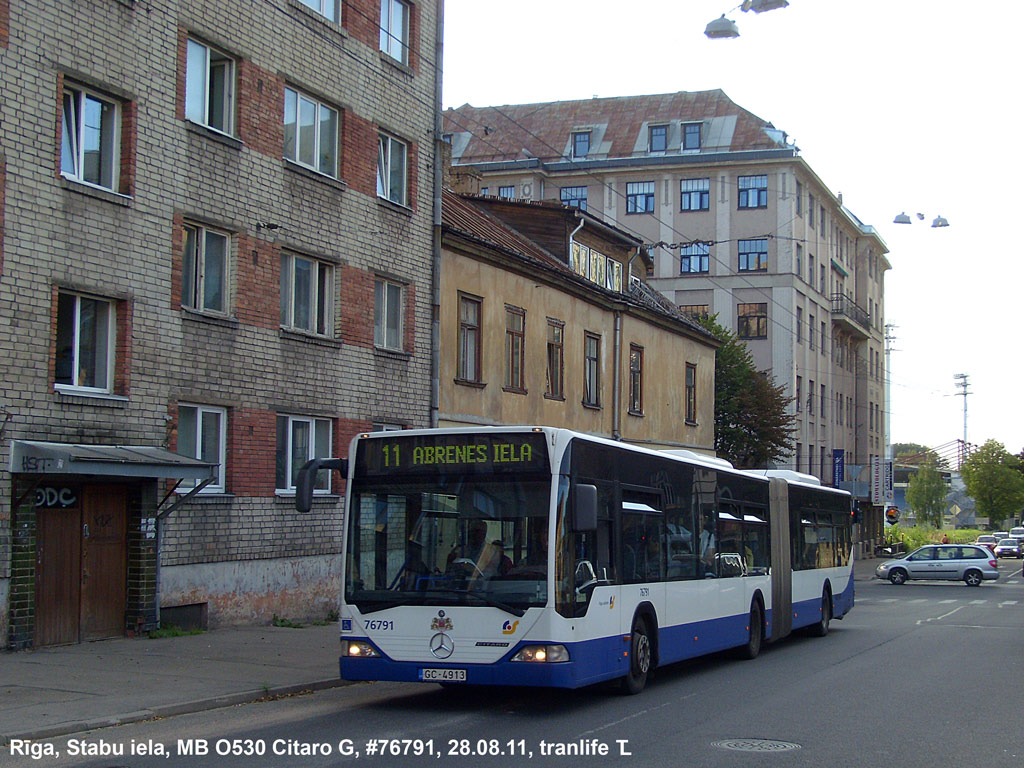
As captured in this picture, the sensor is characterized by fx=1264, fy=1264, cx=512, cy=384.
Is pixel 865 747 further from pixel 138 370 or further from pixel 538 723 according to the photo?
pixel 138 370

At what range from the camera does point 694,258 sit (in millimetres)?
62531

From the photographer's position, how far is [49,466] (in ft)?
49.0

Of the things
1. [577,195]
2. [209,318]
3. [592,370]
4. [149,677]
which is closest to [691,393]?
[592,370]

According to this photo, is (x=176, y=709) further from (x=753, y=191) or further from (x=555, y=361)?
(x=753, y=191)

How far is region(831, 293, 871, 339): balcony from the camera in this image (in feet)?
227

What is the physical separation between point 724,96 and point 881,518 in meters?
29.7

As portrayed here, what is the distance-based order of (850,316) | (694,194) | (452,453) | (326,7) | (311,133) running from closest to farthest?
(452,453) → (311,133) → (326,7) → (694,194) → (850,316)

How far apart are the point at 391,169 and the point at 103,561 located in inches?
403

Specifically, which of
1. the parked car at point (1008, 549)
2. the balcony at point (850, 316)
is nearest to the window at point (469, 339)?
the balcony at point (850, 316)

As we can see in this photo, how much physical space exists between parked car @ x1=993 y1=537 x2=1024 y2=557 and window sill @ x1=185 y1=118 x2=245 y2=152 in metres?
61.4

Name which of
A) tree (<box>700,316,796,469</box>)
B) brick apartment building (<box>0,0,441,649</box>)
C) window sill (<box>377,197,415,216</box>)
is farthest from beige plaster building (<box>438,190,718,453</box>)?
tree (<box>700,316,796,469</box>)

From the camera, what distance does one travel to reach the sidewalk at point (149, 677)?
10.8 m

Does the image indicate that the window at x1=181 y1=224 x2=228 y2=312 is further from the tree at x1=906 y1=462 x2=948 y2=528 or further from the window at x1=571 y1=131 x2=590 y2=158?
the tree at x1=906 y1=462 x2=948 y2=528

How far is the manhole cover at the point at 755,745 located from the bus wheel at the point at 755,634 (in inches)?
281
